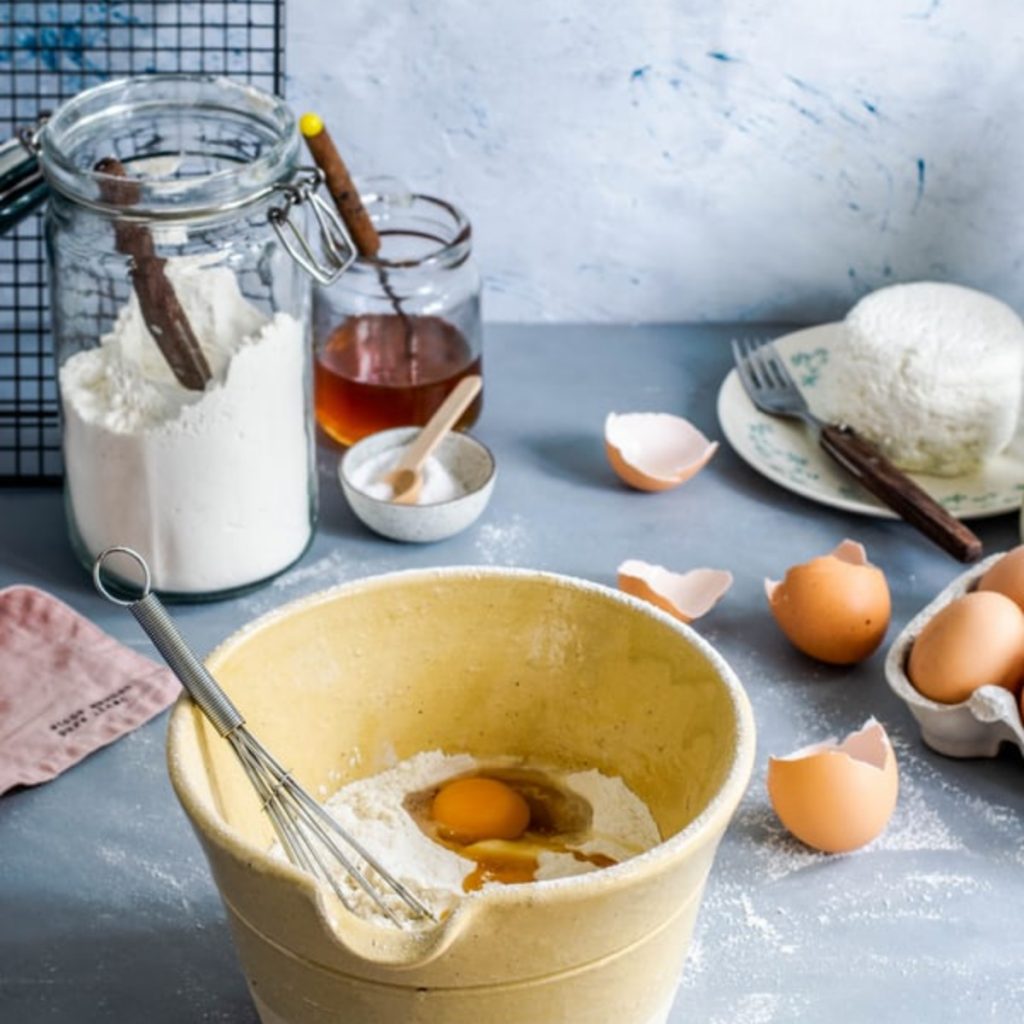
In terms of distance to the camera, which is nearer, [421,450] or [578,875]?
[578,875]

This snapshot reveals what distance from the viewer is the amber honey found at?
3.73 ft

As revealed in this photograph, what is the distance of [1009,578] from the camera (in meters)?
0.94

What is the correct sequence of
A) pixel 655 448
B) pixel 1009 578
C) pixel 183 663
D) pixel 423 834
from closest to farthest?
pixel 183 663 < pixel 423 834 < pixel 1009 578 < pixel 655 448

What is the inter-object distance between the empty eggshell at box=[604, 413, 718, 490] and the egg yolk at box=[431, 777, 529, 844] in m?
0.34

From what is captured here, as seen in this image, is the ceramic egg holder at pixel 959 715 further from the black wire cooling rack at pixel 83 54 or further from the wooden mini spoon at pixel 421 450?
the black wire cooling rack at pixel 83 54

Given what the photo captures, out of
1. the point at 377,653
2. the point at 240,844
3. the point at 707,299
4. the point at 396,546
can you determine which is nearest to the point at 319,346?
the point at 396,546

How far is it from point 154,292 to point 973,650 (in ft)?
1.46

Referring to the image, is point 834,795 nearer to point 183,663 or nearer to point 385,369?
point 183,663

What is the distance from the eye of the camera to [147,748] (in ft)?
3.03

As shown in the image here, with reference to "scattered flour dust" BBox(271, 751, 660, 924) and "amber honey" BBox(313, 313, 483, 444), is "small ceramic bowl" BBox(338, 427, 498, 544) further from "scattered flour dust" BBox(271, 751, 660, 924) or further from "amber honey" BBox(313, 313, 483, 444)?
"scattered flour dust" BBox(271, 751, 660, 924)

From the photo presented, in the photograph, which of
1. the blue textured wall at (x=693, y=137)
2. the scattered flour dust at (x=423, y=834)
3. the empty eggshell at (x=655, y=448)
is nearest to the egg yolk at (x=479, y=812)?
the scattered flour dust at (x=423, y=834)

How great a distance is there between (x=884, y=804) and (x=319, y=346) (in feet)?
1.62

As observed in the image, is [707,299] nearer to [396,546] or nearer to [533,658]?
[396,546]

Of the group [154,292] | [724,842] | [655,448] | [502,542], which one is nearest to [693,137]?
[655,448]
